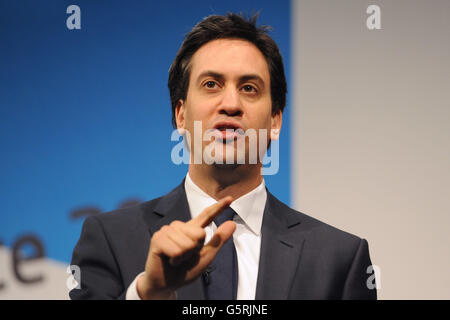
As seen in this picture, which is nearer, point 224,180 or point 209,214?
point 209,214

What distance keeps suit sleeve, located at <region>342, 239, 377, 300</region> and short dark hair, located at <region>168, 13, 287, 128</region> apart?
543 mm

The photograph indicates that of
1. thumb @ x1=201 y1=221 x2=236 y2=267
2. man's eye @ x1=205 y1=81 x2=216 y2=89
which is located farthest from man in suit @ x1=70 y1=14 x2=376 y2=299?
thumb @ x1=201 y1=221 x2=236 y2=267

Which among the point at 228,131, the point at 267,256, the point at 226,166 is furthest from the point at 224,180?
the point at 267,256

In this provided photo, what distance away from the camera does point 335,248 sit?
145cm

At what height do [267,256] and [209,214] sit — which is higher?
[209,214]

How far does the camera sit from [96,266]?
138 centimetres

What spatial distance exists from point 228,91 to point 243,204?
0.33 m

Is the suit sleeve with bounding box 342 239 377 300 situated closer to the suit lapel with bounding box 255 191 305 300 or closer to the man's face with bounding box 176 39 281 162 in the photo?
the suit lapel with bounding box 255 191 305 300

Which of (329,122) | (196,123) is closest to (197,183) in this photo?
(196,123)

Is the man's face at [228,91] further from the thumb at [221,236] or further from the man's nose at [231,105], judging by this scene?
the thumb at [221,236]

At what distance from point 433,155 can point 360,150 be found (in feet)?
0.92

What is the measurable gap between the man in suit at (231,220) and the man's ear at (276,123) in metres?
0.07

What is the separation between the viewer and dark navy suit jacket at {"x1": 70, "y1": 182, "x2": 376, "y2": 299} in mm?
1330

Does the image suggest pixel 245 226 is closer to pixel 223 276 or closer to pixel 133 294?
pixel 223 276
